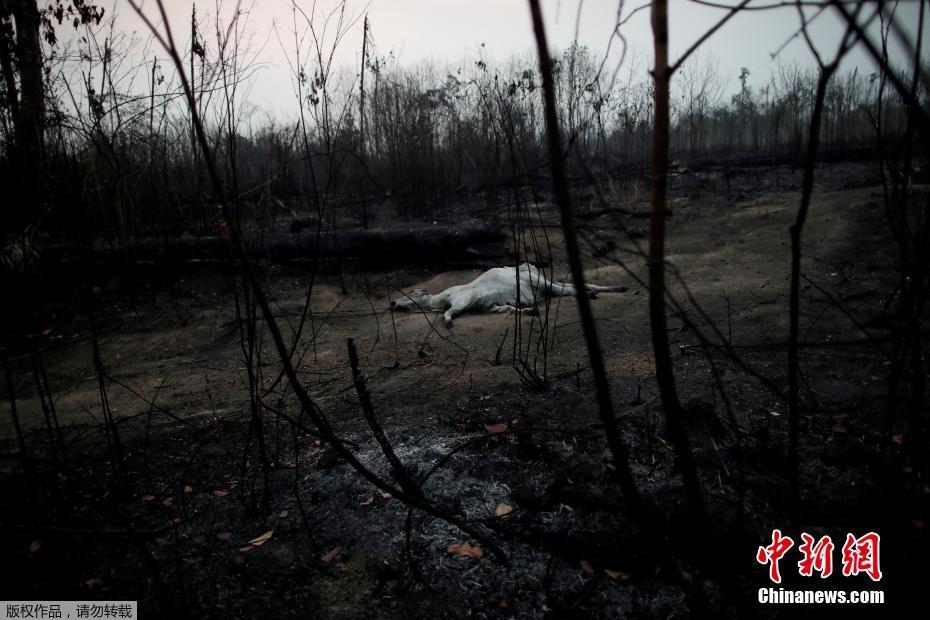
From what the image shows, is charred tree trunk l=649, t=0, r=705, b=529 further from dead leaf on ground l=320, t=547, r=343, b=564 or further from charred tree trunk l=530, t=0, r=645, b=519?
dead leaf on ground l=320, t=547, r=343, b=564

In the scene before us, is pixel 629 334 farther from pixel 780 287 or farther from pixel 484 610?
pixel 484 610

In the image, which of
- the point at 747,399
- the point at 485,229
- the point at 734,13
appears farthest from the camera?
the point at 485,229

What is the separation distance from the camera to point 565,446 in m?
2.24

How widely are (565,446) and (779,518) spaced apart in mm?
820

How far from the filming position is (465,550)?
1.78 metres

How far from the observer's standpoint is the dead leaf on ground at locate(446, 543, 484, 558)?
5.77 ft

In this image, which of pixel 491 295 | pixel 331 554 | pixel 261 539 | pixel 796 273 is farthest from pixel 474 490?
pixel 491 295

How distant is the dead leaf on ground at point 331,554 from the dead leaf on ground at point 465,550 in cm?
39

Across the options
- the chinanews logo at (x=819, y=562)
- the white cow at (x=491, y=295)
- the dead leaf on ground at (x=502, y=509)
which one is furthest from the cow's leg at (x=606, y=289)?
the chinanews logo at (x=819, y=562)

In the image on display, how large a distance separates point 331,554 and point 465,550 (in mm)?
478

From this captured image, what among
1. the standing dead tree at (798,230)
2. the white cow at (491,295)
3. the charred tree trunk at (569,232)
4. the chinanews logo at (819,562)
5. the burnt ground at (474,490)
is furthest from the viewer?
the white cow at (491,295)

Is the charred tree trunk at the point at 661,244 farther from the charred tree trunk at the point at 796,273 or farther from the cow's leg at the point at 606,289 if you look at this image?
the cow's leg at the point at 606,289

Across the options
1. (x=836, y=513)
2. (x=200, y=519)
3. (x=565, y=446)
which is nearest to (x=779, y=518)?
(x=836, y=513)

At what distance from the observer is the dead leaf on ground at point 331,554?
178 centimetres
